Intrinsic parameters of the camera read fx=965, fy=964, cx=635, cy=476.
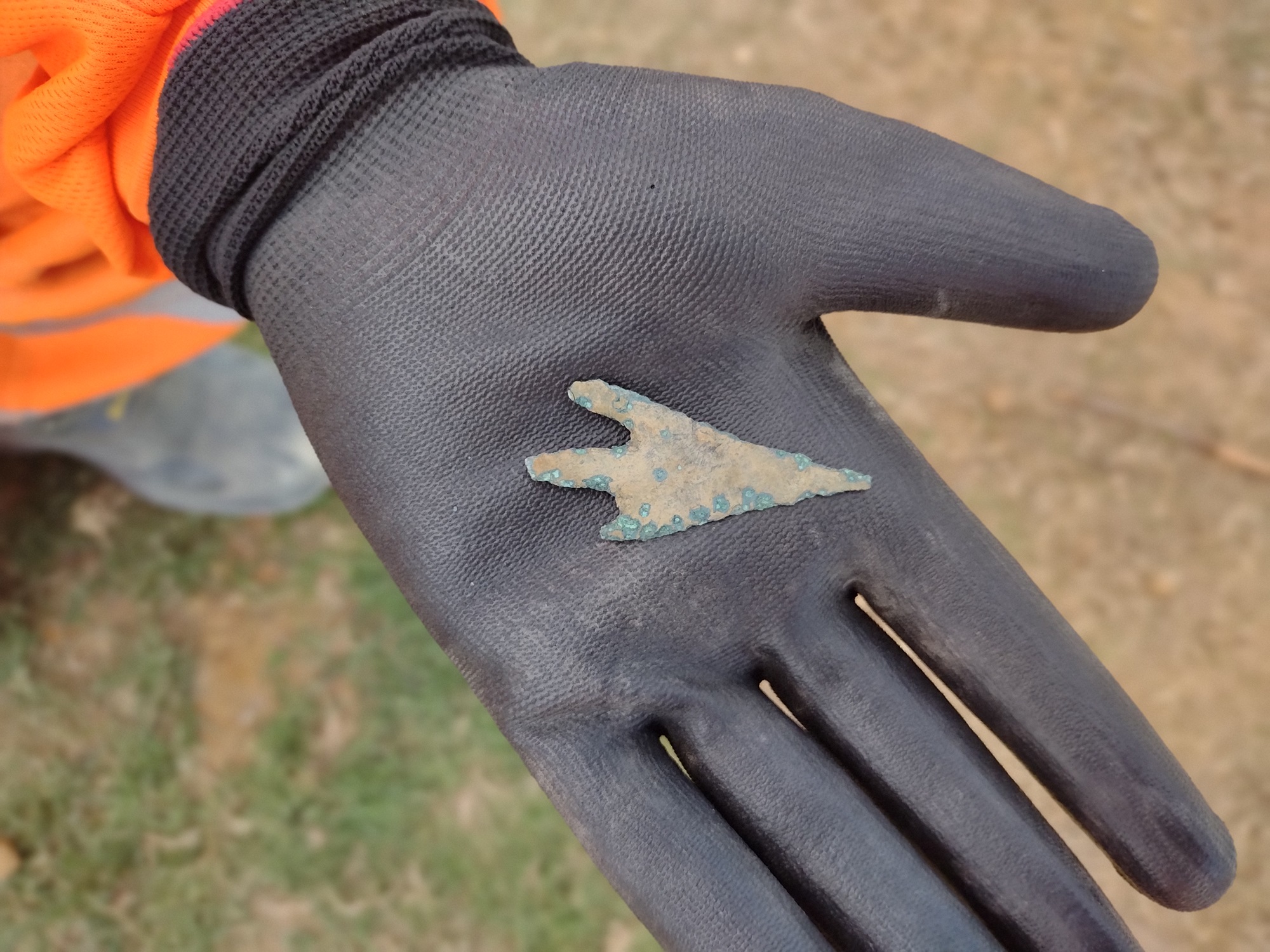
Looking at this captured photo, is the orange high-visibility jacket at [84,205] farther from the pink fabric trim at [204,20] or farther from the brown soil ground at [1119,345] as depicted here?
the brown soil ground at [1119,345]

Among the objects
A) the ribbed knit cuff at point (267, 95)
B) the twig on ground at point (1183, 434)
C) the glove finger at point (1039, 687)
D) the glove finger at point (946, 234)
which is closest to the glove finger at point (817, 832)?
the glove finger at point (1039, 687)

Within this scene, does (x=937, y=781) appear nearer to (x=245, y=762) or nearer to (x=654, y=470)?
(x=654, y=470)

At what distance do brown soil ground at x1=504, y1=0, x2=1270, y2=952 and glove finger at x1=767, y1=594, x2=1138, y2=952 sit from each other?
35.7 inches

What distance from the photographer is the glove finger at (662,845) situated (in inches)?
46.6

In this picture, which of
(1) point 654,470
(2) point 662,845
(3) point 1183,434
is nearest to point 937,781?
(2) point 662,845

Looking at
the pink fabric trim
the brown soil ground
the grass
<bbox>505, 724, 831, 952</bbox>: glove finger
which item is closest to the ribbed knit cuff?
the pink fabric trim

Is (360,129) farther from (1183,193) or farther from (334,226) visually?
(1183,193)

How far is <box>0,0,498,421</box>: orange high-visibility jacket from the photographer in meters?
1.12

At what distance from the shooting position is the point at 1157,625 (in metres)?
2.20

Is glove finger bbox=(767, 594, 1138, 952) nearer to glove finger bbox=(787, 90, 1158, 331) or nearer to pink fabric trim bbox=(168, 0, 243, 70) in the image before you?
glove finger bbox=(787, 90, 1158, 331)

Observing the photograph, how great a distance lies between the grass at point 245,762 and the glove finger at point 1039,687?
1121 mm

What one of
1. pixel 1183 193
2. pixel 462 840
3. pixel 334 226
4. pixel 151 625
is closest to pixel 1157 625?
pixel 1183 193

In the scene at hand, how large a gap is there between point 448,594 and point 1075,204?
3.21 ft

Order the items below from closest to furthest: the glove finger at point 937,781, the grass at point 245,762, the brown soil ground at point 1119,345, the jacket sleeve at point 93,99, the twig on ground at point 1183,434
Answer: the jacket sleeve at point 93,99, the glove finger at point 937,781, the grass at point 245,762, the brown soil ground at point 1119,345, the twig on ground at point 1183,434
